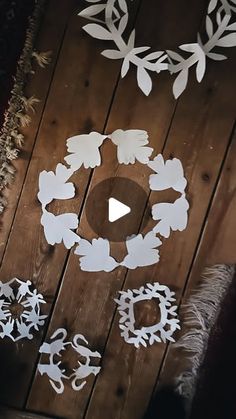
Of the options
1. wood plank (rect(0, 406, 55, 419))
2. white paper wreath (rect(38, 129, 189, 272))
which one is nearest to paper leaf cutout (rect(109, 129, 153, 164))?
white paper wreath (rect(38, 129, 189, 272))

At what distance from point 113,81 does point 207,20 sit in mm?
222

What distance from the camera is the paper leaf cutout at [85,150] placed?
1.37m

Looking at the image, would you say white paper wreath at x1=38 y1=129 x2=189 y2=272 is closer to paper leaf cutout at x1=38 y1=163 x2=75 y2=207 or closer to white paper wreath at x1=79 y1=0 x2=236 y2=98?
paper leaf cutout at x1=38 y1=163 x2=75 y2=207

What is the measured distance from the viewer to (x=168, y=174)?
1.34m

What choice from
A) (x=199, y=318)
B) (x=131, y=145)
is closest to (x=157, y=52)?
(x=131, y=145)

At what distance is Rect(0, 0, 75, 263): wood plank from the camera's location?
1.37 metres

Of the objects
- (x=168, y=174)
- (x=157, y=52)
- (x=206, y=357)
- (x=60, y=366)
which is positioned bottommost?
(x=60, y=366)

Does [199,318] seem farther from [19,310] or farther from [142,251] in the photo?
[19,310]

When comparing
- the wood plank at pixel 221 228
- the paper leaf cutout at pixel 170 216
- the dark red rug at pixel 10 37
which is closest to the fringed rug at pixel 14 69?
the dark red rug at pixel 10 37

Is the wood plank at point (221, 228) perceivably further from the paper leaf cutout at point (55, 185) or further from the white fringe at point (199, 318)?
the paper leaf cutout at point (55, 185)

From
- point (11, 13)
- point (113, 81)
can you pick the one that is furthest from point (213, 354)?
point (11, 13)

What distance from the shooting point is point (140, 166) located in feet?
4.44

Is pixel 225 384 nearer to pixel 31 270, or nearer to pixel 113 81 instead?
pixel 31 270

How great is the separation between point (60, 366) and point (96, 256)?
246 millimetres
